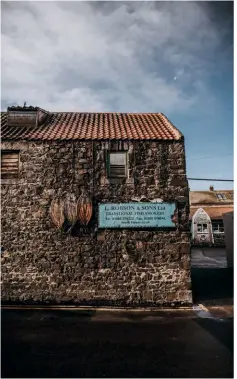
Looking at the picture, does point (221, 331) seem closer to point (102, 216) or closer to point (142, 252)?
point (142, 252)

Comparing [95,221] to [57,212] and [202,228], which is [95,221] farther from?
[202,228]

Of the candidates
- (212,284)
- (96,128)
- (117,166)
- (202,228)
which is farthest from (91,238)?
(202,228)

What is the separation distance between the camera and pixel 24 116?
1178 centimetres

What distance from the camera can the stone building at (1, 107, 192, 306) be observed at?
9891 mm

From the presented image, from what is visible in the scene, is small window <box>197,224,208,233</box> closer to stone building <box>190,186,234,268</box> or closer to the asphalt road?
stone building <box>190,186,234,268</box>

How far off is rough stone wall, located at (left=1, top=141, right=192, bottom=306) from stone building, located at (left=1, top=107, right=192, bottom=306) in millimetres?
34

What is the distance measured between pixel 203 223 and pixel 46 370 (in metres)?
28.8

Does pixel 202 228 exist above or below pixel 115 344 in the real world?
above

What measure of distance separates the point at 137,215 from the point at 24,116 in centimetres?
629

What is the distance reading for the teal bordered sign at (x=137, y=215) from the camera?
400 inches

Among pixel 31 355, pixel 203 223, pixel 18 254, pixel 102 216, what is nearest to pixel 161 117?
pixel 102 216

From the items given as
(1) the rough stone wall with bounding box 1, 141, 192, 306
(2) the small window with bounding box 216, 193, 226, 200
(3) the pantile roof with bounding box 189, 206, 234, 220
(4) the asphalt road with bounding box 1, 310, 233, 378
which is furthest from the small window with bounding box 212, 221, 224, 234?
(4) the asphalt road with bounding box 1, 310, 233, 378

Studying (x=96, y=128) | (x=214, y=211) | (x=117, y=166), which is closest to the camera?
(x=117, y=166)

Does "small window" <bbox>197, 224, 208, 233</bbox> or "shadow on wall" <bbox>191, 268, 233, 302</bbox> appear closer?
"shadow on wall" <bbox>191, 268, 233, 302</bbox>
